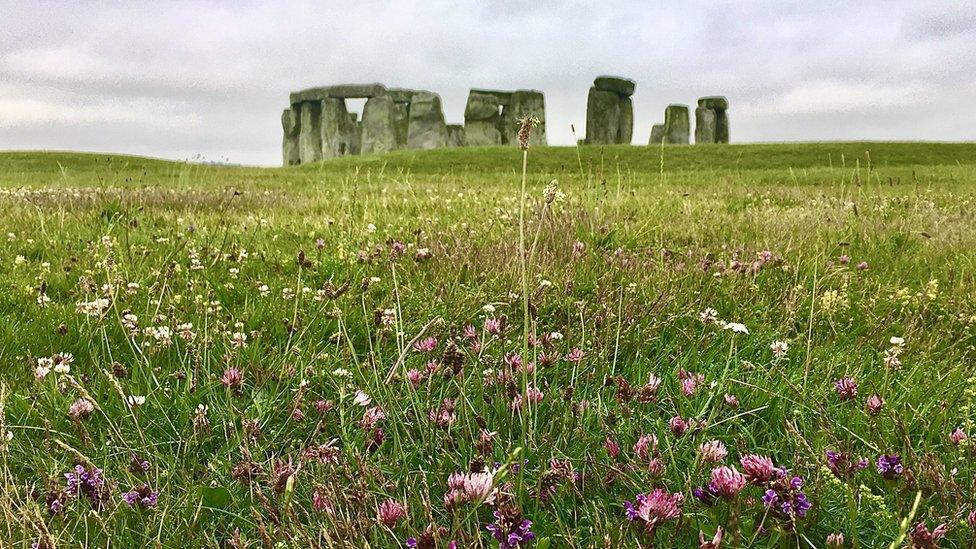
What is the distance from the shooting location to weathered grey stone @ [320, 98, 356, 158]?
41.7m

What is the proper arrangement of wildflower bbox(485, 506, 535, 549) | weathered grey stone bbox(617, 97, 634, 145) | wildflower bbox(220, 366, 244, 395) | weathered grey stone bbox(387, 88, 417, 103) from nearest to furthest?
wildflower bbox(485, 506, 535, 549), wildflower bbox(220, 366, 244, 395), weathered grey stone bbox(617, 97, 634, 145), weathered grey stone bbox(387, 88, 417, 103)

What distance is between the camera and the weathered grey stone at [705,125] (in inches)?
1671

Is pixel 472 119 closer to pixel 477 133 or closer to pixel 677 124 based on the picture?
pixel 477 133

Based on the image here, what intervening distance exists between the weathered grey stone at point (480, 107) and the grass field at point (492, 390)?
33.4 m

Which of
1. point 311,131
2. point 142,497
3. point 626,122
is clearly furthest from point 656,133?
point 142,497

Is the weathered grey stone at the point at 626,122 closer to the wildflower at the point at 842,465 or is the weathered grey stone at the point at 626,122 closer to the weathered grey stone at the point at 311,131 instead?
the weathered grey stone at the point at 311,131

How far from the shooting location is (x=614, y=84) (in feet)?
122

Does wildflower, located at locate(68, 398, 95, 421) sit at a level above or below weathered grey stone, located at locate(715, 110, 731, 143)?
below

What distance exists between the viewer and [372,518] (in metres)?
1.91

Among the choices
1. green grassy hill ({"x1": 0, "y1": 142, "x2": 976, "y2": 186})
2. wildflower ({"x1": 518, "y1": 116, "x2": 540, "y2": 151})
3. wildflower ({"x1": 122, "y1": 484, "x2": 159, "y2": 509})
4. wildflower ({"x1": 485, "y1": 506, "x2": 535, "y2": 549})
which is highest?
green grassy hill ({"x1": 0, "y1": 142, "x2": 976, "y2": 186})

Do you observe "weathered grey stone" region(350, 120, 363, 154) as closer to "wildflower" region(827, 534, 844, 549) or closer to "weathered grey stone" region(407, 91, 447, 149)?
"weathered grey stone" region(407, 91, 447, 149)

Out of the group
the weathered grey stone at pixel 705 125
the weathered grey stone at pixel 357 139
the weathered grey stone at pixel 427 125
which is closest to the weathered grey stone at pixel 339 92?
the weathered grey stone at pixel 357 139

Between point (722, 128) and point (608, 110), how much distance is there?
935cm

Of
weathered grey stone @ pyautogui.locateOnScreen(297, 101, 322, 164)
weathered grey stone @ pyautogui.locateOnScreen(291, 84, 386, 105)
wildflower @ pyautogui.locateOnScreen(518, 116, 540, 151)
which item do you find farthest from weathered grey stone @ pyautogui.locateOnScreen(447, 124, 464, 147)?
wildflower @ pyautogui.locateOnScreen(518, 116, 540, 151)
